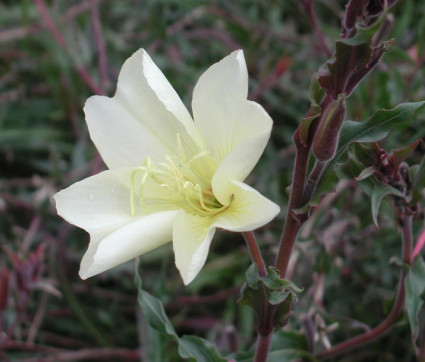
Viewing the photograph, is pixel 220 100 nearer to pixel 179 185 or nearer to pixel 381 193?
pixel 179 185

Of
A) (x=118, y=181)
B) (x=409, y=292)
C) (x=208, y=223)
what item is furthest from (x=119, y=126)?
(x=409, y=292)

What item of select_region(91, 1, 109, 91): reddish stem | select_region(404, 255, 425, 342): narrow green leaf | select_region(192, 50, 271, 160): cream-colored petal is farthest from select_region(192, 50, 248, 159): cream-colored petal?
select_region(91, 1, 109, 91): reddish stem

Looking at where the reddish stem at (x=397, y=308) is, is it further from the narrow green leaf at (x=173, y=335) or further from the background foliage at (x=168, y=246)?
the narrow green leaf at (x=173, y=335)

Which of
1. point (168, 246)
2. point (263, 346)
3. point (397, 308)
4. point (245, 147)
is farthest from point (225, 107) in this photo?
point (168, 246)

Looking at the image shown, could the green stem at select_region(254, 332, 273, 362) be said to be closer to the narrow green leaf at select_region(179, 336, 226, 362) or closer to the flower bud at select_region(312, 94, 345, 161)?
the narrow green leaf at select_region(179, 336, 226, 362)

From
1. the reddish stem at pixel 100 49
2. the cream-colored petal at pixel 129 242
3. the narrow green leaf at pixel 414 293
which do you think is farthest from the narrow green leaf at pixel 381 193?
the reddish stem at pixel 100 49
